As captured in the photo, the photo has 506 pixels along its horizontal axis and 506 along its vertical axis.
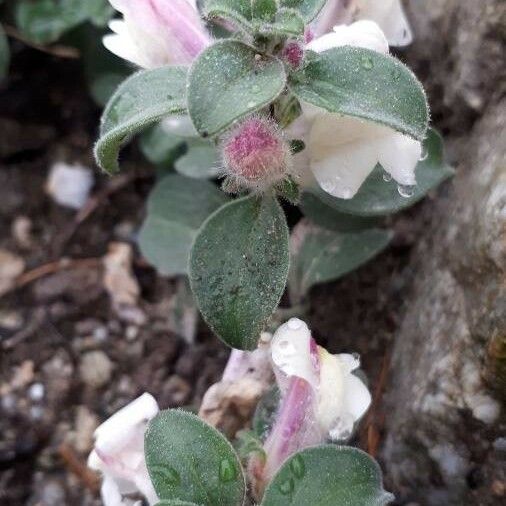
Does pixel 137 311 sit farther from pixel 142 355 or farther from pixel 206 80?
pixel 206 80

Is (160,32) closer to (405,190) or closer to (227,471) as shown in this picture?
(405,190)

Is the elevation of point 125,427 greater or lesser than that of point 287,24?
lesser

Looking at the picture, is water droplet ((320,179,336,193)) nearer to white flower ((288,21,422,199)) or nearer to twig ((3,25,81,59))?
white flower ((288,21,422,199))

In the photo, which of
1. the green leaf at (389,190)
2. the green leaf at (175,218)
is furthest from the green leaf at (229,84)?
the green leaf at (175,218)

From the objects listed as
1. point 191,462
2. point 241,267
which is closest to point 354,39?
point 241,267

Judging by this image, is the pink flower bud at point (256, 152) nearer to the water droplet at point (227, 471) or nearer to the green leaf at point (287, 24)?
the green leaf at point (287, 24)

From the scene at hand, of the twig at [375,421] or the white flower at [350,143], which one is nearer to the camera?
the white flower at [350,143]
